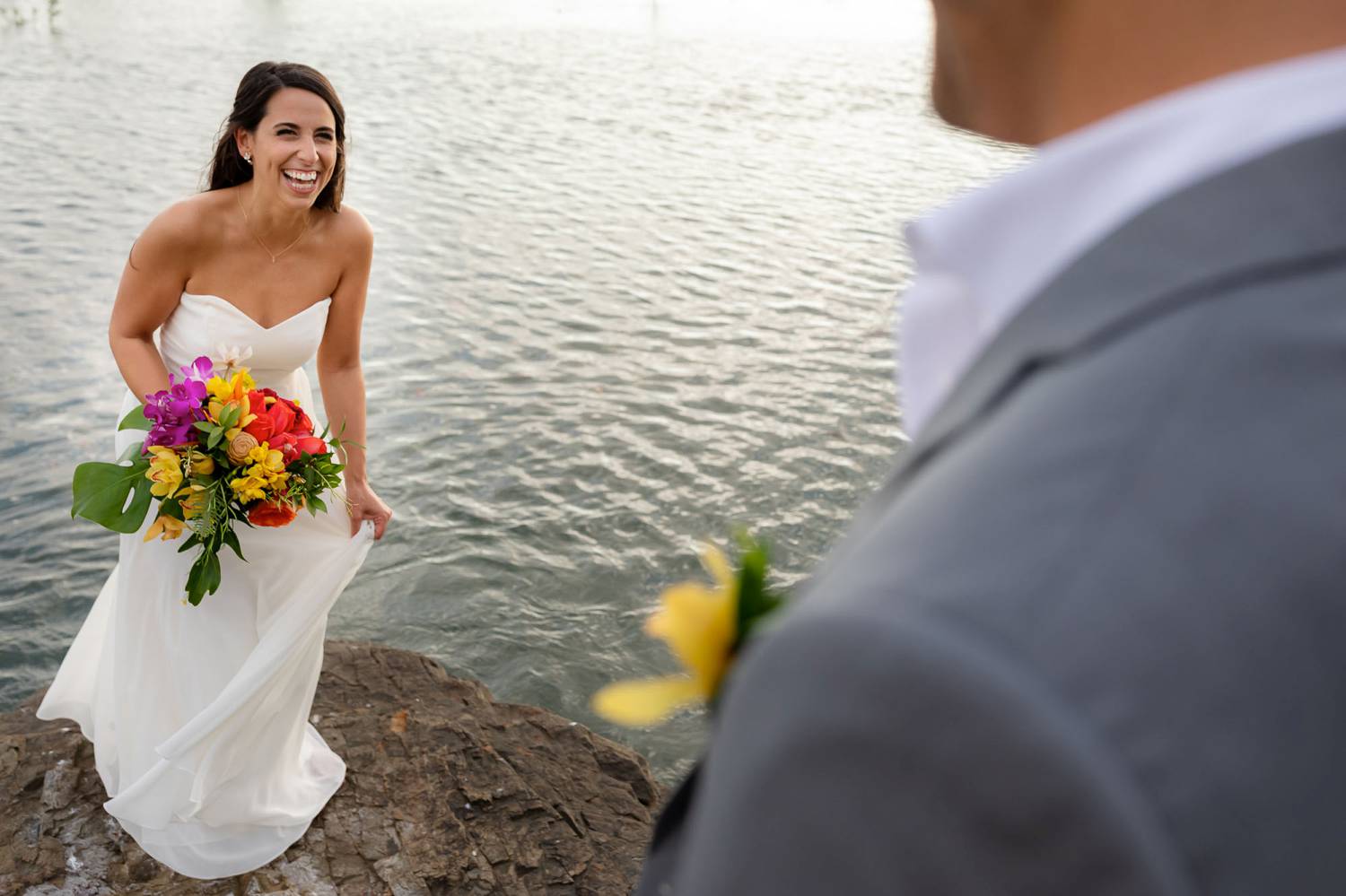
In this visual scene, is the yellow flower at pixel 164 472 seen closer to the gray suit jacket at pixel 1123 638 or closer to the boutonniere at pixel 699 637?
the boutonniere at pixel 699 637

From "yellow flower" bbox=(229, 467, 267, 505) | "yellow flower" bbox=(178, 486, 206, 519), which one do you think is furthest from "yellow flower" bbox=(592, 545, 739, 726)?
"yellow flower" bbox=(178, 486, 206, 519)

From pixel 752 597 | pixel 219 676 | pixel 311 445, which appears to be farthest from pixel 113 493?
pixel 752 597

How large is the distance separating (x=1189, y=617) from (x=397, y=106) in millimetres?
16996

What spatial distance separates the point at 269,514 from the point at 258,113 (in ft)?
4.30

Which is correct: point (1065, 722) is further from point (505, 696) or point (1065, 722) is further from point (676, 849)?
point (505, 696)

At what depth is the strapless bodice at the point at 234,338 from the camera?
155 inches

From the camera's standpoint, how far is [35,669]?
5527 millimetres

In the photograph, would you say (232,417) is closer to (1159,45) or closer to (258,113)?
(258,113)

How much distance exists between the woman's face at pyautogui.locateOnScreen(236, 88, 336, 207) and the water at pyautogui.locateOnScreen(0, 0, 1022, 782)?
2.70 meters

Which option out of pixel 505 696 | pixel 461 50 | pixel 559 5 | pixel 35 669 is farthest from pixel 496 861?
pixel 559 5

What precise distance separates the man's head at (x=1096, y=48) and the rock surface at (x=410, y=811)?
3642mm

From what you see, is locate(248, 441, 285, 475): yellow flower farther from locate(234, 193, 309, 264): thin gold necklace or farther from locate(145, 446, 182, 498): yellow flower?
locate(234, 193, 309, 264): thin gold necklace

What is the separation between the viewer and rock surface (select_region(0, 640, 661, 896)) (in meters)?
3.83

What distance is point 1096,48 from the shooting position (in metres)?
0.55
